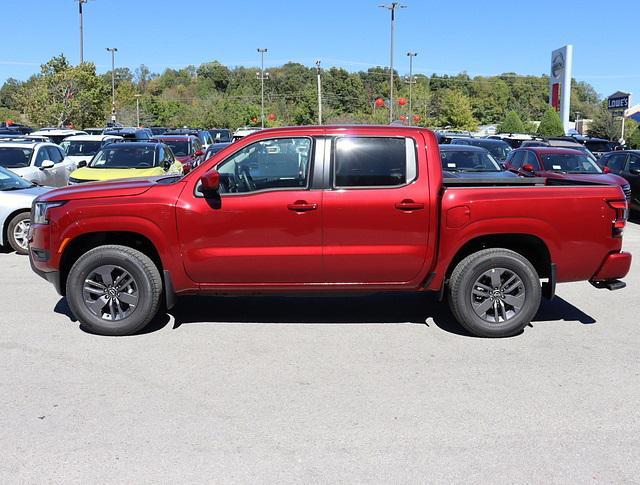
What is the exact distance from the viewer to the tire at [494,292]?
6262 mm

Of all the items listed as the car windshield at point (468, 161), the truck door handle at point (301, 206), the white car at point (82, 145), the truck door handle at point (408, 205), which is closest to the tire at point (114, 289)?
the truck door handle at point (301, 206)

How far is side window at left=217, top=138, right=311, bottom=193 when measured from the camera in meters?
6.21

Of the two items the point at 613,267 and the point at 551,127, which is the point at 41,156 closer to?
the point at 613,267

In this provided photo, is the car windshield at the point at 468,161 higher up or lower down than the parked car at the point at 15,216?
higher up

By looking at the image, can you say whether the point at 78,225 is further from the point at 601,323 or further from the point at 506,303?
the point at 601,323

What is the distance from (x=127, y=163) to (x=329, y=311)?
8488 millimetres

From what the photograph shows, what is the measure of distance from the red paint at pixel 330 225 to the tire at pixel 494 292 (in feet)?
0.67

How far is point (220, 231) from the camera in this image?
6098 mm

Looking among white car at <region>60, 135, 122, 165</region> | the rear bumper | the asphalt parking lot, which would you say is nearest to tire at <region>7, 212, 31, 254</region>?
the asphalt parking lot

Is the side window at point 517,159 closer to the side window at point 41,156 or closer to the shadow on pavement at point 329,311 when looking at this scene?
the shadow on pavement at point 329,311

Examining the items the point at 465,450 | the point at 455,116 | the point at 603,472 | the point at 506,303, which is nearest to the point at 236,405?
the point at 465,450

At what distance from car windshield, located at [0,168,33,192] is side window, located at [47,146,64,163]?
4067 millimetres

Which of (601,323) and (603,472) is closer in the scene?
(603,472)

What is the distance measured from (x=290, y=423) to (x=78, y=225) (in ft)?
9.65
